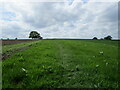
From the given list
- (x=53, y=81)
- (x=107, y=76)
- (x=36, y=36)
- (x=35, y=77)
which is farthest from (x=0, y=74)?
(x=36, y=36)

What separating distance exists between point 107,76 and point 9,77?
210 inches

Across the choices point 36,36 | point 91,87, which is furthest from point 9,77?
point 36,36

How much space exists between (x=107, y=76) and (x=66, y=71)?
2.40 metres

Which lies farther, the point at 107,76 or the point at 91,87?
the point at 107,76

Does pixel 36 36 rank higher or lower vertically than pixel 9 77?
higher

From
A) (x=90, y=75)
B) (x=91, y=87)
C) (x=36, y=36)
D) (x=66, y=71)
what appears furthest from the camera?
(x=36, y=36)

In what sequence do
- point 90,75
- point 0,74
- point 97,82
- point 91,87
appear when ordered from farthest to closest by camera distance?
point 90,75 < point 0,74 < point 97,82 < point 91,87

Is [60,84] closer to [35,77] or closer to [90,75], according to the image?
[35,77]

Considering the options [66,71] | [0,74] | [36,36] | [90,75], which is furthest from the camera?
[36,36]

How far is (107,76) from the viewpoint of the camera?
673cm

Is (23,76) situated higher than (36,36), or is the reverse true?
(36,36)

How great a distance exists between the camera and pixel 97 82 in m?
5.96

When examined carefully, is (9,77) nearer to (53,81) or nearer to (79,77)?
(53,81)

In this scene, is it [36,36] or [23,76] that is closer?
[23,76]
